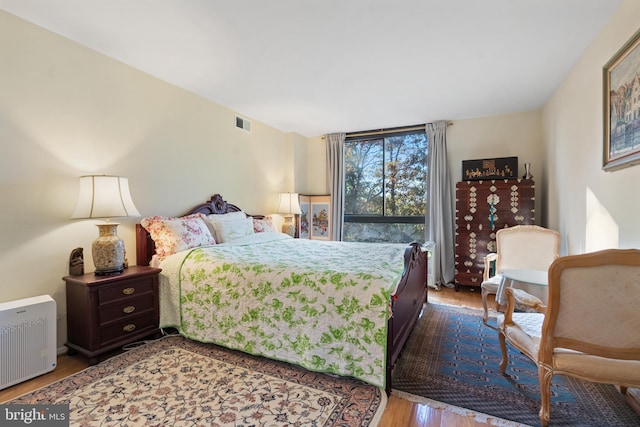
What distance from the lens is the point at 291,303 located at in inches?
81.0

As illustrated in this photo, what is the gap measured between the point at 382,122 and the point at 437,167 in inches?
43.2

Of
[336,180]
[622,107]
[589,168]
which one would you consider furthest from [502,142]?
[336,180]

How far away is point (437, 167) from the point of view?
14.6ft

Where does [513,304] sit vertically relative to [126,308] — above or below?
above

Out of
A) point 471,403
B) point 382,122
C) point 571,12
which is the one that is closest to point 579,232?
point 571,12

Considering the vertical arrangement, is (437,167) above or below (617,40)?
below

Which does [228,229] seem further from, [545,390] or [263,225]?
[545,390]

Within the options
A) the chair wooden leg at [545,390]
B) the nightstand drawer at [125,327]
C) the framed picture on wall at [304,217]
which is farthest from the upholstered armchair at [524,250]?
the nightstand drawer at [125,327]

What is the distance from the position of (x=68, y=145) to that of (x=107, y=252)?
3.12ft

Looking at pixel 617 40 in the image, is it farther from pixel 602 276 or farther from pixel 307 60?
pixel 307 60

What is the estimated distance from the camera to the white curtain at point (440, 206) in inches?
174

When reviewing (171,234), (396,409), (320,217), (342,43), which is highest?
(342,43)

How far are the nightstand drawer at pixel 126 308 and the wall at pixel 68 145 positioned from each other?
1.59 feet

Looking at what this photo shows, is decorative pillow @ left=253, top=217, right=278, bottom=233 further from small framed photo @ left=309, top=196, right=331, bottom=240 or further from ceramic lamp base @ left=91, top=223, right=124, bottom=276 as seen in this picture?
ceramic lamp base @ left=91, top=223, right=124, bottom=276
